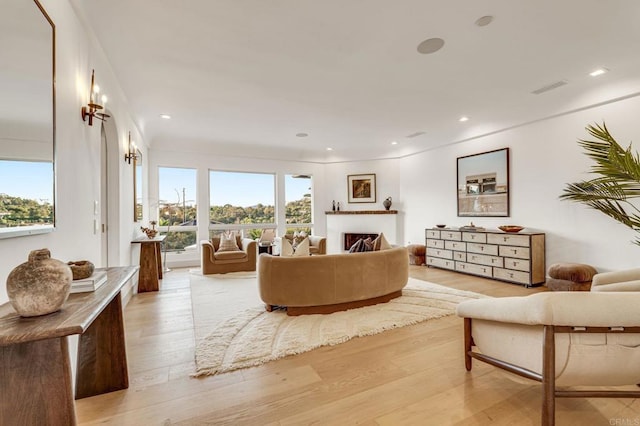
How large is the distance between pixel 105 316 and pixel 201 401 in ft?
2.86

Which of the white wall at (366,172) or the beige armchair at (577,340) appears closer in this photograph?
the beige armchair at (577,340)

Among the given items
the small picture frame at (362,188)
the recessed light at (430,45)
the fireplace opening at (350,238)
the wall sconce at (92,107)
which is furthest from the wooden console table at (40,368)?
the small picture frame at (362,188)

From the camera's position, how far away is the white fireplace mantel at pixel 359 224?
7.63 meters

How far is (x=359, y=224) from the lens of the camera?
795cm

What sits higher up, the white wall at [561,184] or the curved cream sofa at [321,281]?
the white wall at [561,184]

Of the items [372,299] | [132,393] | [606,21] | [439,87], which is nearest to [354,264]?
[372,299]

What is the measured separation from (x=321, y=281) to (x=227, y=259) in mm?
2896

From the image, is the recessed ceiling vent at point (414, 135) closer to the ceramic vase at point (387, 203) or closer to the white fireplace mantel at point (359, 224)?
the ceramic vase at point (387, 203)

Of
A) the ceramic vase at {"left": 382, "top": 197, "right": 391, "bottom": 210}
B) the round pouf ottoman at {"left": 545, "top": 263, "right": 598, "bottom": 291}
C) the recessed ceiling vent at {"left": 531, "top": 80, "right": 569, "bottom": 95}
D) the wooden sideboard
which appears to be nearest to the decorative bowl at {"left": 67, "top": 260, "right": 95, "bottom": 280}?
the recessed ceiling vent at {"left": 531, "top": 80, "right": 569, "bottom": 95}

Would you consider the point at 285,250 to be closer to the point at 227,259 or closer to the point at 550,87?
the point at 227,259

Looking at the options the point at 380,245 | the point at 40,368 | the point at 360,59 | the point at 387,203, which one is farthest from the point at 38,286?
the point at 387,203

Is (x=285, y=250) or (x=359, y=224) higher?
(x=359, y=224)

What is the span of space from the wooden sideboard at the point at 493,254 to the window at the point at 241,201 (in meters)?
4.19

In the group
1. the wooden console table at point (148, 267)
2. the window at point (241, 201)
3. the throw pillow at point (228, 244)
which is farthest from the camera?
the window at point (241, 201)
